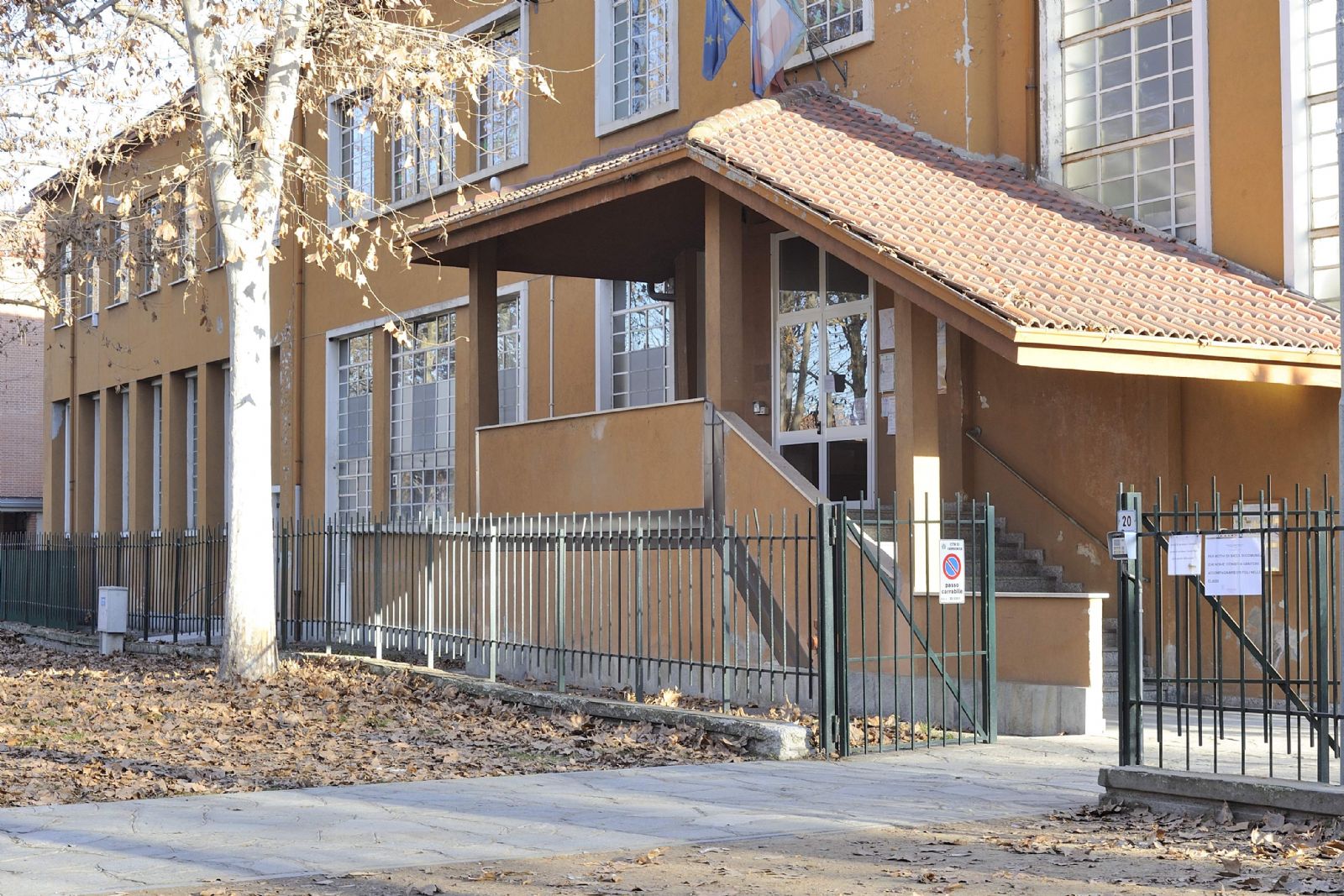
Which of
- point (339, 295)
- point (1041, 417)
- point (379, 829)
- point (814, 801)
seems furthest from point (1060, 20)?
point (339, 295)

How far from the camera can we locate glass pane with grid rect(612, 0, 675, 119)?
1947 cm

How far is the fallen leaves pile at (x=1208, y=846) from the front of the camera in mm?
6723

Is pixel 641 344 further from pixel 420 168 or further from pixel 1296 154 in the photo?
pixel 1296 154

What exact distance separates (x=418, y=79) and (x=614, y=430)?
3.59m

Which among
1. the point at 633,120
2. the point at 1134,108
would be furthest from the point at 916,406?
the point at 633,120

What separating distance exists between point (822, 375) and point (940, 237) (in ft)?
11.5

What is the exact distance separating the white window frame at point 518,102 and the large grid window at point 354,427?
3.45 meters

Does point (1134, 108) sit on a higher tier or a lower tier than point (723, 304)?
higher

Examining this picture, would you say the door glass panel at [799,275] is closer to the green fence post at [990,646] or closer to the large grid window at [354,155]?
the green fence post at [990,646]

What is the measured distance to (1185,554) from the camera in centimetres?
823

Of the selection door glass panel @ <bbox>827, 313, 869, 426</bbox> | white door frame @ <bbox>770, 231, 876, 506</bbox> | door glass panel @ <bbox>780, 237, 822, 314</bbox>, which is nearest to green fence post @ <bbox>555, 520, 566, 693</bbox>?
white door frame @ <bbox>770, 231, 876, 506</bbox>

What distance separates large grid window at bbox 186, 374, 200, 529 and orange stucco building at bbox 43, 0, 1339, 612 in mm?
9558

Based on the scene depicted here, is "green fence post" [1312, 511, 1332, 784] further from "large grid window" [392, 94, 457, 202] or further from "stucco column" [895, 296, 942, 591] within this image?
"large grid window" [392, 94, 457, 202]

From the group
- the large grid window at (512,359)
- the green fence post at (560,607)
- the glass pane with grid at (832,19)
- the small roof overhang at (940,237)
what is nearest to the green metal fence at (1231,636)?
the small roof overhang at (940,237)
